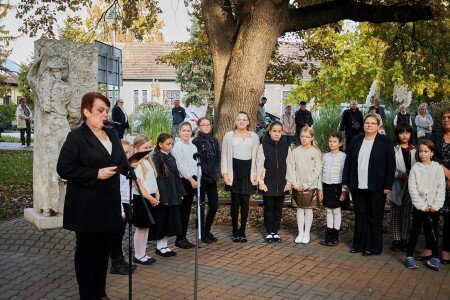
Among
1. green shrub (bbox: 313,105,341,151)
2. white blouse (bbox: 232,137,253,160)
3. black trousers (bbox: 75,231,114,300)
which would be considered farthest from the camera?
green shrub (bbox: 313,105,341,151)

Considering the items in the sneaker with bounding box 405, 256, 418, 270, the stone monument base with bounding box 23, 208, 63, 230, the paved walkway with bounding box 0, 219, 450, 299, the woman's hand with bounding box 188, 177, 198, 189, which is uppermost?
the woman's hand with bounding box 188, 177, 198, 189

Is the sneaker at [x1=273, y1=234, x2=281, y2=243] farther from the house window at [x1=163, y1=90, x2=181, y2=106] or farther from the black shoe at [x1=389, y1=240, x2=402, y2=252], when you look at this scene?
the house window at [x1=163, y1=90, x2=181, y2=106]

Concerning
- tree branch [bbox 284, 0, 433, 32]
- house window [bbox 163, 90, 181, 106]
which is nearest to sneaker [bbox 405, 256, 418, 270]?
tree branch [bbox 284, 0, 433, 32]

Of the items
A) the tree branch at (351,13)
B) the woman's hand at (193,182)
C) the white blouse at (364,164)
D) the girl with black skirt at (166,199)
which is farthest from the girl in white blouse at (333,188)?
the tree branch at (351,13)

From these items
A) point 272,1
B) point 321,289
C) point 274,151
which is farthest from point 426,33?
point 321,289

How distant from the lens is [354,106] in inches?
681

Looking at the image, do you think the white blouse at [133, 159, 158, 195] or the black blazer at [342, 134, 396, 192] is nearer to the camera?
the white blouse at [133, 159, 158, 195]

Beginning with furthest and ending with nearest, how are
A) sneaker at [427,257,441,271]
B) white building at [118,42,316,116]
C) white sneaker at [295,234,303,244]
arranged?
white building at [118,42,316,116] < white sneaker at [295,234,303,244] < sneaker at [427,257,441,271]

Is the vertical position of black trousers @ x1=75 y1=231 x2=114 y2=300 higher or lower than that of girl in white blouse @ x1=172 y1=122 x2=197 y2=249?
lower

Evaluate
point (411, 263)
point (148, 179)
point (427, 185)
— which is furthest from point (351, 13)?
point (148, 179)

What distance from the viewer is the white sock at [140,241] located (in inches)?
263

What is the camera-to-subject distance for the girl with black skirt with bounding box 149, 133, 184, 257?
22.7 ft

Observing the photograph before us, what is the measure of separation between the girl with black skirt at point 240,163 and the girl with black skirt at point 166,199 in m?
0.94

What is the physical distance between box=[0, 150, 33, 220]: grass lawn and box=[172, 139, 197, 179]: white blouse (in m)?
3.64
